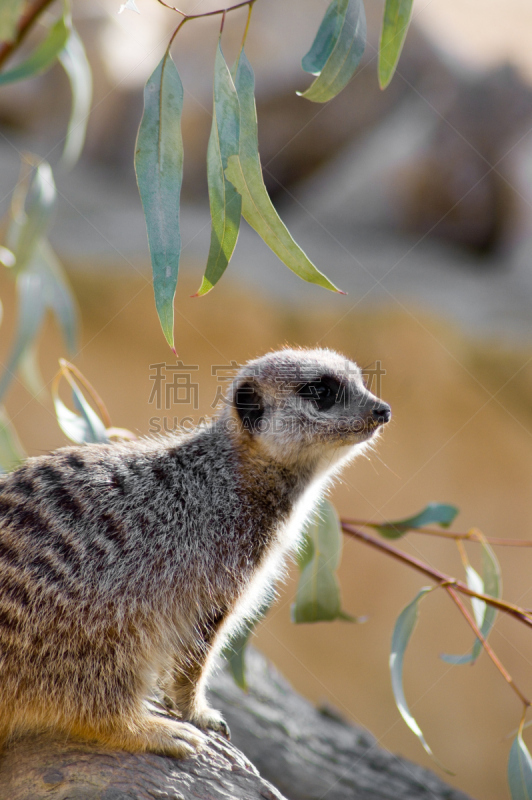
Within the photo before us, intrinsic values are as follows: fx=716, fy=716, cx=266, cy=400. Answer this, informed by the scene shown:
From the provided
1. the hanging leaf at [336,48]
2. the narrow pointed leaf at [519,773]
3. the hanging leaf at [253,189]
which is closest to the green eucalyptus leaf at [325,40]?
the hanging leaf at [336,48]

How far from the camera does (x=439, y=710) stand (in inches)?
191

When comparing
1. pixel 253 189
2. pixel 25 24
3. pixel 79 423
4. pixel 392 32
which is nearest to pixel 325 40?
pixel 392 32

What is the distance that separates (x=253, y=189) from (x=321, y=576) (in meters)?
1.18

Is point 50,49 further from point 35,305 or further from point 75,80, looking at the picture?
point 35,305

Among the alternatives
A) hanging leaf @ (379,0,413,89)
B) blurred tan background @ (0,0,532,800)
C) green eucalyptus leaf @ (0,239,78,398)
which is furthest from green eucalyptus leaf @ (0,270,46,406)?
blurred tan background @ (0,0,532,800)

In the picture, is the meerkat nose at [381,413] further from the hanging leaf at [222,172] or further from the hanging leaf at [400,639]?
the hanging leaf at [222,172]

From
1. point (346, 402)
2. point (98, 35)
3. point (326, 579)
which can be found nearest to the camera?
point (346, 402)

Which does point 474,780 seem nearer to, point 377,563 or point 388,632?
point 388,632

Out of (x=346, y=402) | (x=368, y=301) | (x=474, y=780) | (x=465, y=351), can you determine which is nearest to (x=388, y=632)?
(x=474, y=780)

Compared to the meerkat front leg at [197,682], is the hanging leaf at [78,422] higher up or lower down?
higher up

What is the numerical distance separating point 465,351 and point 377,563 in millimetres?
1555

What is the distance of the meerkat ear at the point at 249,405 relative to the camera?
1926mm

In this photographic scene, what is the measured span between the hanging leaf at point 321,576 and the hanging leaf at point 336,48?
115cm

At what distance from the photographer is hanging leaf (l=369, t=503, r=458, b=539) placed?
89.3 inches
